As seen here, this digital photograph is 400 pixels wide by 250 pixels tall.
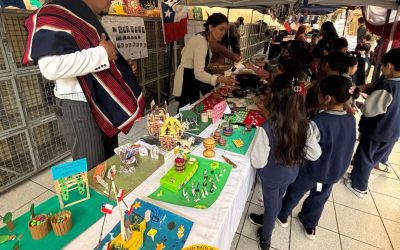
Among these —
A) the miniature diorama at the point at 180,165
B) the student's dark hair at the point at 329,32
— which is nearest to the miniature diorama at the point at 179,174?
the miniature diorama at the point at 180,165

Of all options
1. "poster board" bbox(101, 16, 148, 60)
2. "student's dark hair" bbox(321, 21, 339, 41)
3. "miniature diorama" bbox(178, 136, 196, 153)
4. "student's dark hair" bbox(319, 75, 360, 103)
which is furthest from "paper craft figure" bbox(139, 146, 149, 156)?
"student's dark hair" bbox(321, 21, 339, 41)

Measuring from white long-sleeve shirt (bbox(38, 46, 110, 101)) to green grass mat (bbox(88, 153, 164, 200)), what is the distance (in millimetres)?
409

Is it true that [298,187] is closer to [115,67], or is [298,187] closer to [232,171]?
[232,171]

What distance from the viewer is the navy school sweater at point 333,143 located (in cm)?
137

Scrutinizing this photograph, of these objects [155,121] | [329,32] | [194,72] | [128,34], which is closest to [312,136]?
[155,121]

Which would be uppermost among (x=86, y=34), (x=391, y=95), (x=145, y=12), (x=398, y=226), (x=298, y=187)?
(x=145, y=12)

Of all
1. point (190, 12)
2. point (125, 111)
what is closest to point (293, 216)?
point (125, 111)

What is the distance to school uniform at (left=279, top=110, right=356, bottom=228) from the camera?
54.1 inches

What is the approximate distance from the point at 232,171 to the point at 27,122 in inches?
83.2

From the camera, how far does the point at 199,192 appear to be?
107cm

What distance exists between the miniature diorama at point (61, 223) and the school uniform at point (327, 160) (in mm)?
1361

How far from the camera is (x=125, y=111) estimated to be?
1332 mm

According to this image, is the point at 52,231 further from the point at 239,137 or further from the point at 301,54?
the point at 301,54

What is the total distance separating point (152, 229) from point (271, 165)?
780 mm
